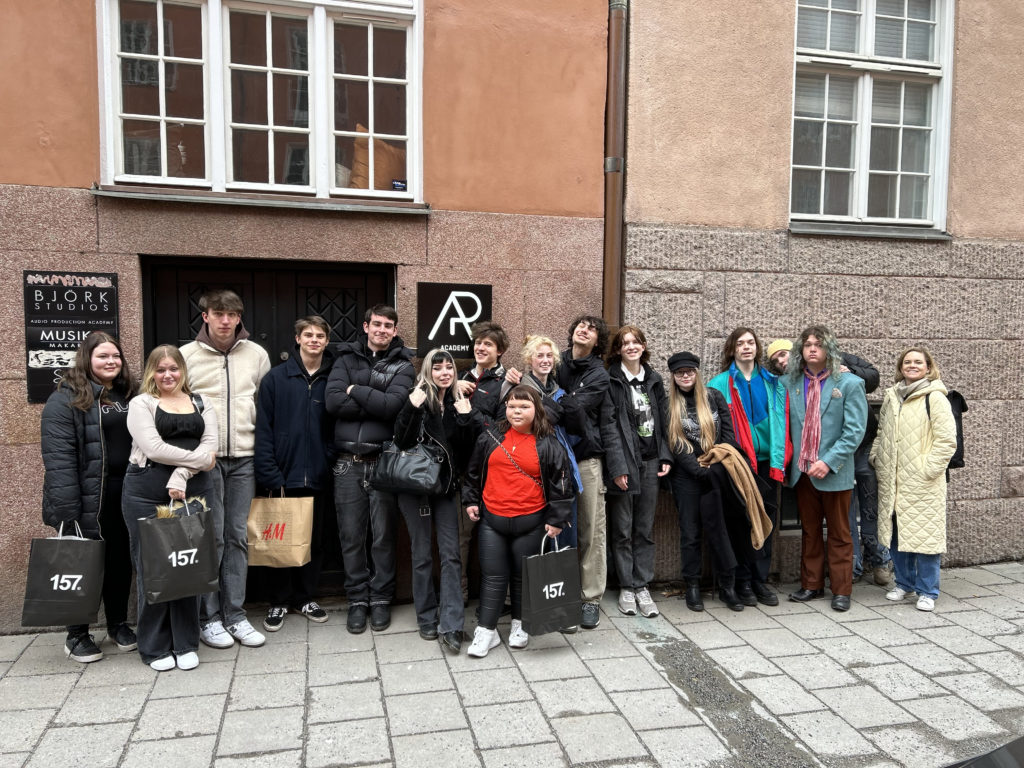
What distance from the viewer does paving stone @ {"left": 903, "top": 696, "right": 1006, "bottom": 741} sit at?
142 inches

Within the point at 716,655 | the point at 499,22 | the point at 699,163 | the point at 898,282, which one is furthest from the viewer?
the point at 898,282

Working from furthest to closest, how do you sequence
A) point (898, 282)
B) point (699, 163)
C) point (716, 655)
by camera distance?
point (898, 282) → point (699, 163) → point (716, 655)

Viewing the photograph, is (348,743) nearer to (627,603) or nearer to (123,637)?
(123,637)

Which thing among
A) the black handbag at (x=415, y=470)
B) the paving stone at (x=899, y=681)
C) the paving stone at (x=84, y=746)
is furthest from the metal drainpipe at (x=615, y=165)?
the paving stone at (x=84, y=746)

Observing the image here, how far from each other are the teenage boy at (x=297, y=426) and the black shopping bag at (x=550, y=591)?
153 cm

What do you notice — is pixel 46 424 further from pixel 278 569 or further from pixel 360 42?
pixel 360 42

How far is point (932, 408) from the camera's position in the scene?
516cm

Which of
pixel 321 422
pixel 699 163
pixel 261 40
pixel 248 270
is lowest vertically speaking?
pixel 321 422

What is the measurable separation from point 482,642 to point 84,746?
2.08 meters

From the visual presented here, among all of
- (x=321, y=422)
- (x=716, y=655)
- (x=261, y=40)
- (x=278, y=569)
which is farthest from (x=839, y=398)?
(x=261, y=40)

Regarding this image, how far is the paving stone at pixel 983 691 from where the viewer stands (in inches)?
153

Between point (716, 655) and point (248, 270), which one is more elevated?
point (248, 270)

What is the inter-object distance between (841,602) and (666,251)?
2880 millimetres

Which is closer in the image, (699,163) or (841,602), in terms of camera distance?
(841,602)
